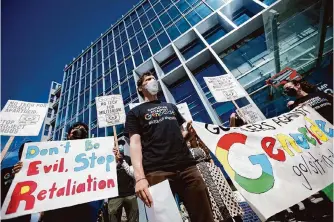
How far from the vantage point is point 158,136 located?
1987 millimetres

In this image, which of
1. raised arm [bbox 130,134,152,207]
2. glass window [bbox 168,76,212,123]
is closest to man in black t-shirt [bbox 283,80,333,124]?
raised arm [bbox 130,134,152,207]

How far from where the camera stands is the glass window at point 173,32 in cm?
1706

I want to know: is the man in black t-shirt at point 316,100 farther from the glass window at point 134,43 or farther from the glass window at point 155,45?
the glass window at point 134,43

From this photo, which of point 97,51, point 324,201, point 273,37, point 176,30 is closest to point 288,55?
point 273,37

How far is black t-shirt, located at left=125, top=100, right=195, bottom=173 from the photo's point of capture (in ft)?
6.04

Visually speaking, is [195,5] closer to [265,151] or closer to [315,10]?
[315,10]

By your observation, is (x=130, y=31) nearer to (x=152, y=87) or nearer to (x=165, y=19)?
(x=165, y=19)

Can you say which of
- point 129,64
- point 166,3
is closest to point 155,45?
point 129,64

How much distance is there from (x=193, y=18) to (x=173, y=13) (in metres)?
2.73

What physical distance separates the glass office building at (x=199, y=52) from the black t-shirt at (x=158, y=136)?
8.45 ft

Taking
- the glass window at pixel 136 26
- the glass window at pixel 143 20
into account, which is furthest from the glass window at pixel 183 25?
the glass window at pixel 136 26

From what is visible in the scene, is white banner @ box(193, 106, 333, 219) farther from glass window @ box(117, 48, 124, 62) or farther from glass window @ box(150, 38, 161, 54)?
glass window @ box(117, 48, 124, 62)

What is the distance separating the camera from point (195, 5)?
17.4 m

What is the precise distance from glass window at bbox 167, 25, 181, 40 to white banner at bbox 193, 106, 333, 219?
15.4 meters
